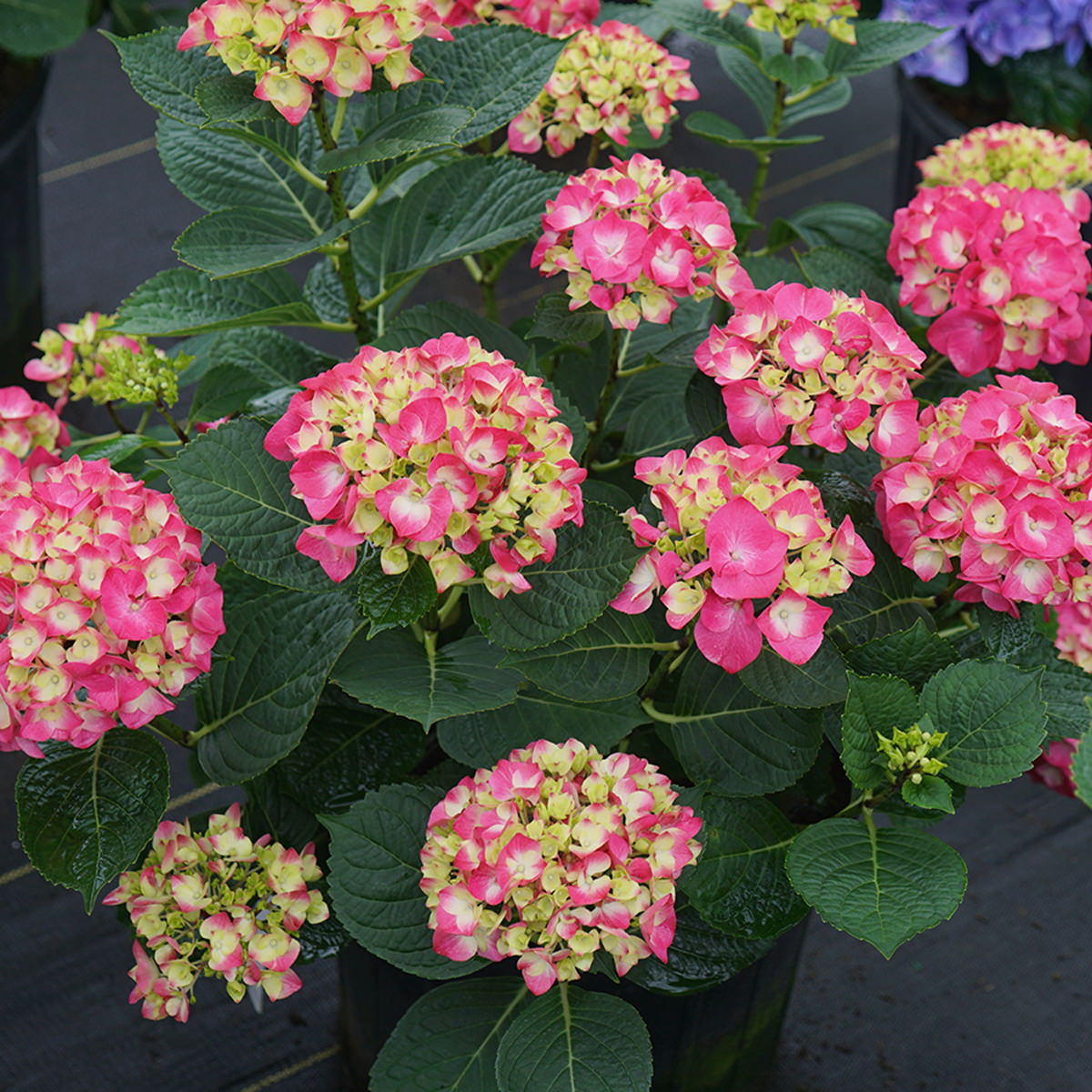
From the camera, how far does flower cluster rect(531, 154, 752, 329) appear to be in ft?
2.51

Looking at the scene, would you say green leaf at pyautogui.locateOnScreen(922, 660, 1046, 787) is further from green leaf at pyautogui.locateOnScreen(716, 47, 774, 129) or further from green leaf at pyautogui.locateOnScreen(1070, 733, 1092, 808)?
green leaf at pyautogui.locateOnScreen(716, 47, 774, 129)

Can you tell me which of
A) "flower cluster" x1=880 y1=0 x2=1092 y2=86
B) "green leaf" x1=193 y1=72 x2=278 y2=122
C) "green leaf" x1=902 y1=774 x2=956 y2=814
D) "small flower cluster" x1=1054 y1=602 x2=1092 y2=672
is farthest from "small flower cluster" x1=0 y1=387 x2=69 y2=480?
"flower cluster" x1=880 y1=0 x2=1092 y2=86

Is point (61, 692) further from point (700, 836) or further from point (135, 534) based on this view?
point (700, 836)

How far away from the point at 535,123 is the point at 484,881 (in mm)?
569

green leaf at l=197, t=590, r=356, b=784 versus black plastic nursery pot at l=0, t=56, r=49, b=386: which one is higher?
green leaf at l=197, t=590, r=356, b=784

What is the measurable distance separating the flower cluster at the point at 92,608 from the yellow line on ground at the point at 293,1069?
0.61 metres

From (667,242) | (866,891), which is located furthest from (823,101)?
(866,891)

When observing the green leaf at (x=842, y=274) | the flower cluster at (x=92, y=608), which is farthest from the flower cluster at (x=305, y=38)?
the green leaf at (x=842, y=274)

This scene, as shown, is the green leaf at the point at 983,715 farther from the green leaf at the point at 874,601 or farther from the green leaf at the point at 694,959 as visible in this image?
the green leaf at the point at 694,959

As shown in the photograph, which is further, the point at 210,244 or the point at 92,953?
the point at 92,953

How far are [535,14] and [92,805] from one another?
639 mm

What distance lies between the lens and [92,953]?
1.30 meters

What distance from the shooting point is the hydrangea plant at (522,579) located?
26.6 inches

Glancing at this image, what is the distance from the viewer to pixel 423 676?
764mm
